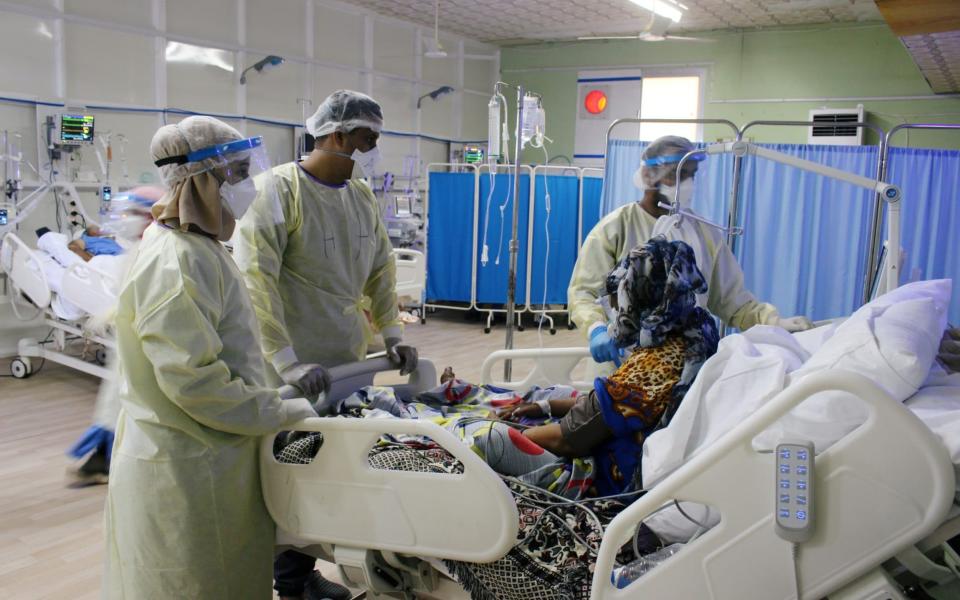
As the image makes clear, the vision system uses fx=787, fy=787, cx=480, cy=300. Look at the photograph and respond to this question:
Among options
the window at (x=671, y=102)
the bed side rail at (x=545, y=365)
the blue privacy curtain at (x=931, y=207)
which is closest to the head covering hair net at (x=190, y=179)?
the bed side rail at (x=545, y=365)

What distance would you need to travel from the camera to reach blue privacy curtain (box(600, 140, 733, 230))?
5.11m

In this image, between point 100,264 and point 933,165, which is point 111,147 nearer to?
point 100,264

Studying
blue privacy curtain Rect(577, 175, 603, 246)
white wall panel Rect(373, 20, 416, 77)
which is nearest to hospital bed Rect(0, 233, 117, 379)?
blue privacy curtain Rect(577, 175, 603, 246)

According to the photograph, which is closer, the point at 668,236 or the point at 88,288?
the point at 668,236

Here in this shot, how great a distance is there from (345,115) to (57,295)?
3.79 metres

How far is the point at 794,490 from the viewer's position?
1.56 metres

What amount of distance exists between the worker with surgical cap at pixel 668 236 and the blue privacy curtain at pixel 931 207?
2.21 m

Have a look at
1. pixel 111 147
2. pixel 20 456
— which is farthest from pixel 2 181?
pixel 20 456

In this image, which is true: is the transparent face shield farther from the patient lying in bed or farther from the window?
the window

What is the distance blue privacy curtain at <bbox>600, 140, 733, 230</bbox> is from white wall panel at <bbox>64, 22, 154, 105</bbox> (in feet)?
15.2

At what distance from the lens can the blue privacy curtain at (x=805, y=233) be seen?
496 cm

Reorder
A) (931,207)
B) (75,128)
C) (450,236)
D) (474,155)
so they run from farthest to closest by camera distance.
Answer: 1. (474,155)
2. (450,236)
3. (75,128)
4. (931,207)

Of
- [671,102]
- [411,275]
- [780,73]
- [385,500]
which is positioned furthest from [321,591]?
[671,102]

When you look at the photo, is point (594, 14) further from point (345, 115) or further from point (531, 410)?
point (531, 410)
